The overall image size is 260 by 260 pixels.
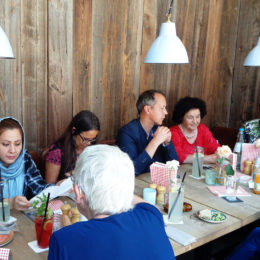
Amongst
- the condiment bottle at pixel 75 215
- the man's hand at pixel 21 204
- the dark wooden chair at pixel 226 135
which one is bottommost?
the dark wooden chair at pixel 226 135

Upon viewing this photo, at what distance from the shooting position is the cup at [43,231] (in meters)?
1.27

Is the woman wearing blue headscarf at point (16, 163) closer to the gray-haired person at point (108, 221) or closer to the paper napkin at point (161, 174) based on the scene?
the paper napkin at point (161, 174)

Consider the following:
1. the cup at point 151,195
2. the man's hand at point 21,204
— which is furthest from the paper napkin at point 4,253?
the cup at point 151,195

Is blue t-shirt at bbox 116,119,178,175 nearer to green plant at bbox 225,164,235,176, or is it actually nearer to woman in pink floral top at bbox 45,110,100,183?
woman in pink floral top at bbox 45,110,100,183

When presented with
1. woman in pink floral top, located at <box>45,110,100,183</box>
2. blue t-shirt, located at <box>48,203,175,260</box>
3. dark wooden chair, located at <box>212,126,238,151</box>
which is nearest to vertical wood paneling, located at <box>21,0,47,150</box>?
woman in pink floral top, located at <box>45,110,100,183</box>

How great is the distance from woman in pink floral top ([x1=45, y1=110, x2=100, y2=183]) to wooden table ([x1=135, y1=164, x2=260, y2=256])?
1.45ft

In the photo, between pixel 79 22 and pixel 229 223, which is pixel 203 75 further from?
pixel 229 223

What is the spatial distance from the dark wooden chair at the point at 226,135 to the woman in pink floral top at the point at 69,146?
1.83 metres

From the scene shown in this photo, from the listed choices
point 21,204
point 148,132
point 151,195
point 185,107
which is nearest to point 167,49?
point 148,132

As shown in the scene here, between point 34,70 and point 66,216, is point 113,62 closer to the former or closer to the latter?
point 34,70

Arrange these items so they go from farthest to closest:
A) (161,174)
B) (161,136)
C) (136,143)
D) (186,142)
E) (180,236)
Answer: (186,142) < (136,143) < (161,136) < (161,174) < (180,236)

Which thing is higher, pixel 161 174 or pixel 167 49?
pixel 167 49

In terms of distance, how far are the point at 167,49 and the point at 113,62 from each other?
0.97 meters

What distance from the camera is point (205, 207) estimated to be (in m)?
1.74
